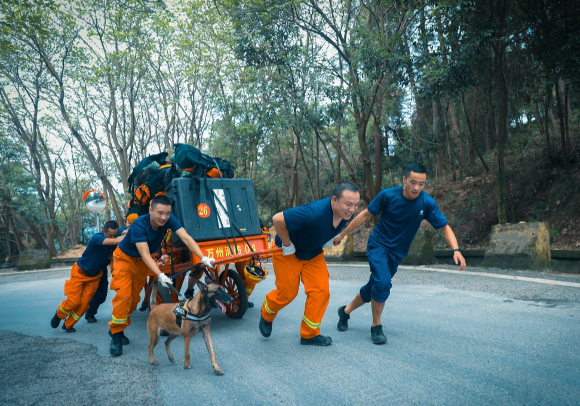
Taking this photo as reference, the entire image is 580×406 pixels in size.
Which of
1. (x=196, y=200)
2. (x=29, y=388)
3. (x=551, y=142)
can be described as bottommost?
(x=29, y=388)

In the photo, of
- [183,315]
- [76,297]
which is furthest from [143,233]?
[76,297]

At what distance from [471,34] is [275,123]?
814 centimetres

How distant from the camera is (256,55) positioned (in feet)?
57.2

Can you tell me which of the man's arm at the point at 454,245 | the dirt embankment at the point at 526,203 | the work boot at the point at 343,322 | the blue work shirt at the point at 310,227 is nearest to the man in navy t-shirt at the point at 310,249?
the blue work shirt at the point at 310,227

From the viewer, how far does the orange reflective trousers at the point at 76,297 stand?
19.8 ft

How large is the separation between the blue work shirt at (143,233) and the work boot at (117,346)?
897mm

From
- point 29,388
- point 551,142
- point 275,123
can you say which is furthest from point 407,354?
point 551,142

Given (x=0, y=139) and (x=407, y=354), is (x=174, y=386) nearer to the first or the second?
(x=407, y=354)

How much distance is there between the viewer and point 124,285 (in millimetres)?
4965

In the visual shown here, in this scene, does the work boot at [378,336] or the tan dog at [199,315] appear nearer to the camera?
the tan dog at [199,315]

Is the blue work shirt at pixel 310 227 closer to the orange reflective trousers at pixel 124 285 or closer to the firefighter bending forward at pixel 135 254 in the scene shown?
the firefighter bending forward at pixel 135 254

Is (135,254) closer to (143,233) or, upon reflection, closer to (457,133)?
(143,233)

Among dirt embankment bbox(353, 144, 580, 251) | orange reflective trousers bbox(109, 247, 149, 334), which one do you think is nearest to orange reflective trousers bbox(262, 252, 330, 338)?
orange reflective trousers bbox(109, 247, 149, 334)

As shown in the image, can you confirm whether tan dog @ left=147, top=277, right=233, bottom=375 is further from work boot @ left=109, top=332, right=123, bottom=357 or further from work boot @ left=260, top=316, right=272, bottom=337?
work boot @ left=260, top=316, right=272, bottom=337
